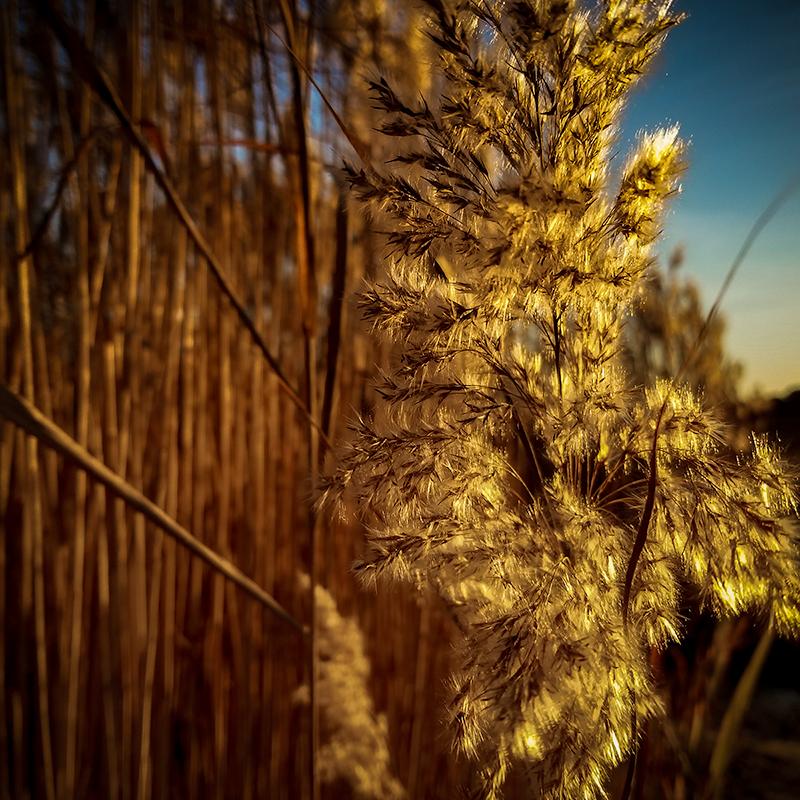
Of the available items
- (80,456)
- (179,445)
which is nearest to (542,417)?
(80,456)

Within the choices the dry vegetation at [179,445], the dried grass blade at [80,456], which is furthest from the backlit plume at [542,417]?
the dry vegetation at [179,445]

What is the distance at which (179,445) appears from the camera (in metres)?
1.02

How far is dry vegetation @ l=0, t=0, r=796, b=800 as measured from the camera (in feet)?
2.55

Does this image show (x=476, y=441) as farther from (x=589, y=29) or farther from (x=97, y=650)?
(x=97, y=650)

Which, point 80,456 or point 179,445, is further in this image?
point 179,445

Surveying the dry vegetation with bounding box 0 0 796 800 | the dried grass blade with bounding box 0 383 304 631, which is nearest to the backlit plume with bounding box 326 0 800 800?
the dried grass blade with bounding box 0 383 304 631

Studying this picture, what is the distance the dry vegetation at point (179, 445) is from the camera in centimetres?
78

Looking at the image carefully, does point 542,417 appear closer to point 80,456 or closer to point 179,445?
point 80,456

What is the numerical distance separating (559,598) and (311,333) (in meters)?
0.34

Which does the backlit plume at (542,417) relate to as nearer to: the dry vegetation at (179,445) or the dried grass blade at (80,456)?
the dried grass blade at (80,456)

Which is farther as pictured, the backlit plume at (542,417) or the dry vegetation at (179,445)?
the dry vegetation at (179,445)

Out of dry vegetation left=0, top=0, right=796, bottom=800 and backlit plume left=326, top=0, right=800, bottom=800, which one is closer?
backlit plume left=326, top=0, right=800, bottom=800

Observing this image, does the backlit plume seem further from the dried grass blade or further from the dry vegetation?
the dry vegetation

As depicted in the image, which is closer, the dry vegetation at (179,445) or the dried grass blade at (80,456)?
the dried grass blade at (80,456)
